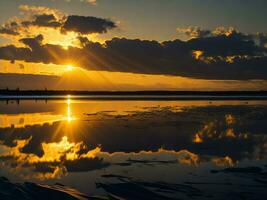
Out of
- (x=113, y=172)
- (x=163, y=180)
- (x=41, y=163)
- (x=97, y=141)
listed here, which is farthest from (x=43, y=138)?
(x=163, y=180)

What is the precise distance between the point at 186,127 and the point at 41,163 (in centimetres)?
1341

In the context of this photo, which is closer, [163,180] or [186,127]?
[163,180]

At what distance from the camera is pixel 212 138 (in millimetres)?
19828

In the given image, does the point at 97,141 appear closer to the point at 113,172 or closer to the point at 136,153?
the point at 136,153

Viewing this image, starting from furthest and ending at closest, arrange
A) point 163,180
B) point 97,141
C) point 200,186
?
point 97,141 → point 163,180 → point 200,186

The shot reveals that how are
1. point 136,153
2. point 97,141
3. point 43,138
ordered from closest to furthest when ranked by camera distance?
point 136,153
point 97,141
point 43,138

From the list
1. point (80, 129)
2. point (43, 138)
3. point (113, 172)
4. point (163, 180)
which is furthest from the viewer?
point (80, 129)

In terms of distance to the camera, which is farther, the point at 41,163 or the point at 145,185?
the point at 41,163

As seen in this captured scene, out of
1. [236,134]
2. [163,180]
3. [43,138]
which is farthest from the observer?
[236,134]

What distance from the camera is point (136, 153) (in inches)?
608

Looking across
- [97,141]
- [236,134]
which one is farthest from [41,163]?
[236,134]

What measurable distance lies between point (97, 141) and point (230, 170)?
810 centimetres

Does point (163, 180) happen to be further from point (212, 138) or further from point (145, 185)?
point (212, 138)

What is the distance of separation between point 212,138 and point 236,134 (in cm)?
228
